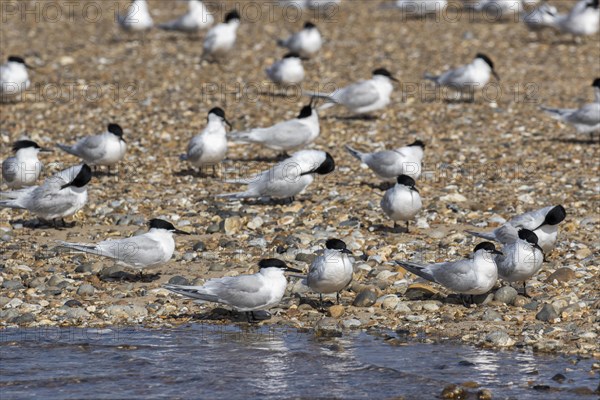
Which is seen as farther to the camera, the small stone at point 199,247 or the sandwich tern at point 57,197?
the sandwich tern at point 57,197

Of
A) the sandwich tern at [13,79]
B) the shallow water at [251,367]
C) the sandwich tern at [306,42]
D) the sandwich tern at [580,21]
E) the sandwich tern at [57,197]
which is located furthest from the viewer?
the sandwich tern at [580,21]

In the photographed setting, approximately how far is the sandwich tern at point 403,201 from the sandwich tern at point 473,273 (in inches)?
61.4

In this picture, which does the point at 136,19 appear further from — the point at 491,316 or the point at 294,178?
the point at 491,316

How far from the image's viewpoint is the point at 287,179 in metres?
10.5

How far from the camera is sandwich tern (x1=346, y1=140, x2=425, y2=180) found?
10789 mm

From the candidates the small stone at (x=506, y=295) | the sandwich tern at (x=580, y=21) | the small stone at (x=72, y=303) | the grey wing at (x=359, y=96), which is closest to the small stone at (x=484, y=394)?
the small stone at (x=506, y=295)

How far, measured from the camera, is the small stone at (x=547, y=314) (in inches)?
301

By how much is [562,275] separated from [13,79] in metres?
8.82

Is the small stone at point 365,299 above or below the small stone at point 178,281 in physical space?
below

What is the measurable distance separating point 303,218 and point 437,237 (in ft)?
4.43

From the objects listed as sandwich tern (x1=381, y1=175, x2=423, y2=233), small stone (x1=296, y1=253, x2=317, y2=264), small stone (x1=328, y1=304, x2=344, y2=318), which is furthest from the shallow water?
sandwich tern (x1=381, y1=175, x2=423, y2=233)

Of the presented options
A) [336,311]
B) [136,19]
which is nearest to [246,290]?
[336,311]

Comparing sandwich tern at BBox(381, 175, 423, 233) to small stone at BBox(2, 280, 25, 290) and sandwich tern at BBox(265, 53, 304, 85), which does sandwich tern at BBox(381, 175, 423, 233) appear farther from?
sandwich tern at BBox(265, 53, 304, 85)

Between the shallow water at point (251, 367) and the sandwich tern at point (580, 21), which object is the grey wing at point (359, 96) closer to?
the sandwich tern at point (580, 21)
